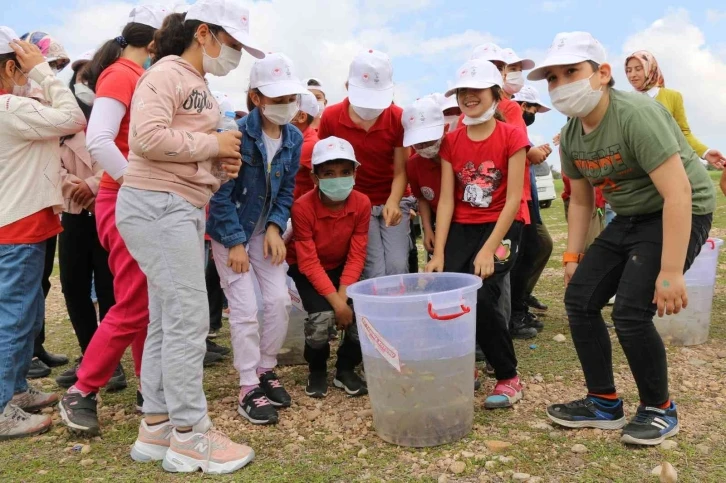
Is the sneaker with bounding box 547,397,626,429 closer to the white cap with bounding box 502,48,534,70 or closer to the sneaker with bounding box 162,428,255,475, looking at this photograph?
the sneaker with bounding box 162,428,255,475

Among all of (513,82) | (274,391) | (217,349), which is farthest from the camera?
(513,82)

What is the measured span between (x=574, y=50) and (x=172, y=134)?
179 cm

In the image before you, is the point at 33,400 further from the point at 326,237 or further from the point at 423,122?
the point at 423,122

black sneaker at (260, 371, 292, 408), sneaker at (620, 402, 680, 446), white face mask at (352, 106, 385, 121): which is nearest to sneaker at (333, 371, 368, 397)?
black sneaker at (260, 371, 292, 408)

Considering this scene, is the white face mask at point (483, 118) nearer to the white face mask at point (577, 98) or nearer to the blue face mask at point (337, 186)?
the white face mask at point (577, 98)

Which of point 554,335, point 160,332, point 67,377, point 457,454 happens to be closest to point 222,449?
point 160,332

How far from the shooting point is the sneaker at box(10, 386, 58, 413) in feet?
11.9

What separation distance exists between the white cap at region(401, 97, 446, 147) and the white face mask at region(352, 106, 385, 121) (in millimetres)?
189

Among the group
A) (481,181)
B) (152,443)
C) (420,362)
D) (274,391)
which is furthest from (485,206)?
(152,443)

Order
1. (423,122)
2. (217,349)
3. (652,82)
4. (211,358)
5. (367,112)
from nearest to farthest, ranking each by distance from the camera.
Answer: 1. (423,122)
2. (367,112)
3. (211,358)
4. (217,349)
5. (652,82)

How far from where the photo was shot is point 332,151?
12.3ft

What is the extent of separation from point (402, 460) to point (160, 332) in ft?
3.96

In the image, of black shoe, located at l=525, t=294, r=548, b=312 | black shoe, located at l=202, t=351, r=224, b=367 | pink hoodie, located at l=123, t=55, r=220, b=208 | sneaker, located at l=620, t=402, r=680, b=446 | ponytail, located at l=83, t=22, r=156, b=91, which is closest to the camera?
pink hoodie, located at l=123, t=55, r=220, b=208

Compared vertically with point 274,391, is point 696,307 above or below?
above
